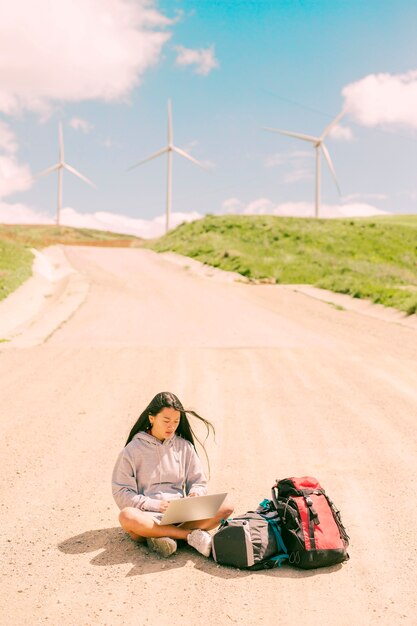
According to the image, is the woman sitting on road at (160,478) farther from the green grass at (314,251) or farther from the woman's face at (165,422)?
the green grass at (314,251)

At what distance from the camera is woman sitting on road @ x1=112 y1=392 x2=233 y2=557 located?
601 cm

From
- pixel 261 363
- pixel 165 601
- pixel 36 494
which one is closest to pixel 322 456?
pixel 36 494

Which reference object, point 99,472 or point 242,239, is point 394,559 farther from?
point 242,239

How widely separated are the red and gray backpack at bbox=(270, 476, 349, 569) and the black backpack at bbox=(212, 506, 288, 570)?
101mm

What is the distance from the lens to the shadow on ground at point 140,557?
5738mm

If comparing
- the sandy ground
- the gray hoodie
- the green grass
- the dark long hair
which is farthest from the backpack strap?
the green grass

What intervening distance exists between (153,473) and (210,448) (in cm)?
349

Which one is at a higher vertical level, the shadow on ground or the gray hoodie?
the gray hoodie

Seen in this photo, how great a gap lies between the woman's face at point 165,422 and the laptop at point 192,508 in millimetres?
650

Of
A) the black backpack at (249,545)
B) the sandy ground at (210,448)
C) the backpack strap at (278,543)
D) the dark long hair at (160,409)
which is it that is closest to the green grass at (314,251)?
the sandy ground at (210,448)

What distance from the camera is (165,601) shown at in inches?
203

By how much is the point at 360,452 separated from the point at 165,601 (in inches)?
199

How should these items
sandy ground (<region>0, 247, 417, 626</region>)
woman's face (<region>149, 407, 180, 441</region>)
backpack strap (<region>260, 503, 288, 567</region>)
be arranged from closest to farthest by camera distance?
sandy ground (<region>0, 247, 417, 626</region>) < backpack strap (<region>260, 503, 288, 567</region>) < woman's face (<region>149, 407, 180, 441</region>)

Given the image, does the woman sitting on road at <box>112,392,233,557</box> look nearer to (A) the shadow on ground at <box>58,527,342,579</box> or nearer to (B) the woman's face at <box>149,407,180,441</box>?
(B) the woman's face at <box>149,407,180,441</box>
